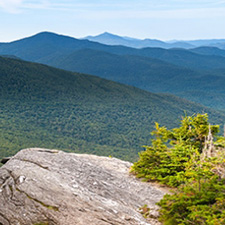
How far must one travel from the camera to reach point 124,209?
35.2 feet

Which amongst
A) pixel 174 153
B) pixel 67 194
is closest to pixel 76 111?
pixel 174 153

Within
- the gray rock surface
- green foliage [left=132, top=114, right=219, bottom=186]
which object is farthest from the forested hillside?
the gray rock surface

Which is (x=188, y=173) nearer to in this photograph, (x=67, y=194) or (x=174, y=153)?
(x=174, y=153)

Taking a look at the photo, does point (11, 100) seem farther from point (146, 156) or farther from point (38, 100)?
point (146, 156)

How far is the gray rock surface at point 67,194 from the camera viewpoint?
1041 cm

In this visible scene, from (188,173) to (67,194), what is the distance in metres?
4.16

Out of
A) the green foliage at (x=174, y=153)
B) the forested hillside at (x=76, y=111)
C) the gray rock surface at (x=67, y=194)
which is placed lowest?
the forested hillside at (x=76, y=111)

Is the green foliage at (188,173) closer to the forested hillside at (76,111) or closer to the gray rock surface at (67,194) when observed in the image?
the gray rock surface at (67,194)

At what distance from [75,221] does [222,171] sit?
219 inches

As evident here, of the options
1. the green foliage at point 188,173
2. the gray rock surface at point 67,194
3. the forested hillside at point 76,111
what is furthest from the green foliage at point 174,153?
the forested hillside at point 76,111

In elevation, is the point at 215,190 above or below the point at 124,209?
above

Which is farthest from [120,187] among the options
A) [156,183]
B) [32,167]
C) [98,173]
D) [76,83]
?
[76,83]

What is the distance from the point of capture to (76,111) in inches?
5418

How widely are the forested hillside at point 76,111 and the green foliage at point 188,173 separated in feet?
254
